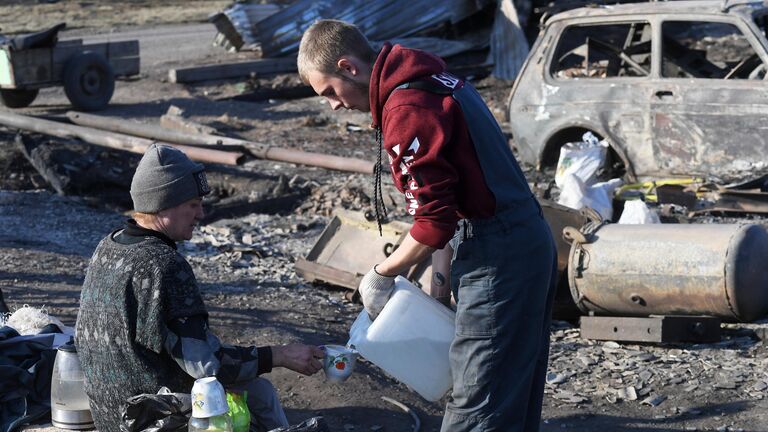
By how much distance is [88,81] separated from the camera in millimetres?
14156

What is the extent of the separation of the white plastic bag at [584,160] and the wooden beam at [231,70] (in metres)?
8.41

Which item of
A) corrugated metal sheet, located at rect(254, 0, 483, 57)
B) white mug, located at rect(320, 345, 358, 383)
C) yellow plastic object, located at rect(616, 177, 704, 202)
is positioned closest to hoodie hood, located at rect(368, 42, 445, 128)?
white mug, located at rect(320, 345, 358, 383)

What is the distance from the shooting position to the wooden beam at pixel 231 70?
16156mm

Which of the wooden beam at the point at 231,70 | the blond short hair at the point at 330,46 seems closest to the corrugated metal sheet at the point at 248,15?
the wooden beam at the point at 231,70

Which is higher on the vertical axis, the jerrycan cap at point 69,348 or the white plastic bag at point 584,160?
the jerrycan cap at point 69,348

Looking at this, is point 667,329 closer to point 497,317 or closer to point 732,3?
point 497,317

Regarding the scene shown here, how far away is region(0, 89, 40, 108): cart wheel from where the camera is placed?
14109 millimetres

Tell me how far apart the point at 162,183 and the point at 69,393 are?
3.63 feet

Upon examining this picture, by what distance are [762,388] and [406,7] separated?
43.3 ft

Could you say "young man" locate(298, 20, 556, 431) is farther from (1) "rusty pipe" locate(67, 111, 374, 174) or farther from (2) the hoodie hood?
(1) "rusty pipe" locate(67, 111, 374, 174)

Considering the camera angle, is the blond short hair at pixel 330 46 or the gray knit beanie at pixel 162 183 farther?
the gray knit beanie at pixel 162 183

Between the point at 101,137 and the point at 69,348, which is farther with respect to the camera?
the point at 101,137

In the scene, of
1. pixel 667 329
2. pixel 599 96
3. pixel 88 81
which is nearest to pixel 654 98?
pixel 599 96

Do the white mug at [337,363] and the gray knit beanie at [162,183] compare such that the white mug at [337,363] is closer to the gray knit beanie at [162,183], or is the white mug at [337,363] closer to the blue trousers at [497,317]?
the blue trousers at [497,317]
